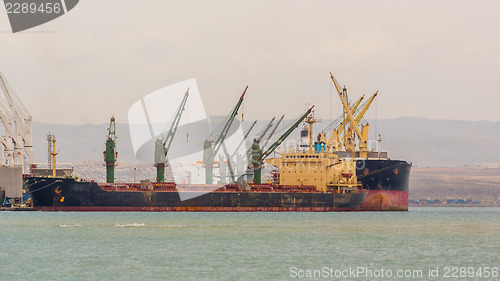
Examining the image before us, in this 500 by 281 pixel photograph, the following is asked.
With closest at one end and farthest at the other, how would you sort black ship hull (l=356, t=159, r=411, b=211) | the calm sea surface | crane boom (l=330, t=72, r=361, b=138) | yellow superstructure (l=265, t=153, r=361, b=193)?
the calm sea surface, yellow superstructure (l=265, t=153, r=361, b=193), black ship hull (l=356, t=159, r=411, b=211), crane boom (l=330, t=72, r=361, b=138)

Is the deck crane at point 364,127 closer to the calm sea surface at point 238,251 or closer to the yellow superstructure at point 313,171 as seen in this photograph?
the yellow superstructure at point 313,171

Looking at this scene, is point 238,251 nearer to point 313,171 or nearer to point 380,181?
point 313,171

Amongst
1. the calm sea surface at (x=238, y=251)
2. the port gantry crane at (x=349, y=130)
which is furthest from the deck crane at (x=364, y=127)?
the calm sea surface at (x=238, y=251)

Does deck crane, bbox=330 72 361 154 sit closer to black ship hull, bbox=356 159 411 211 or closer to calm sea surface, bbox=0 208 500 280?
black ship hull, bbox=356 159 411 211

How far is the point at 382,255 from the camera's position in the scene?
48.6 metres

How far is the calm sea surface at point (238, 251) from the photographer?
40.8m

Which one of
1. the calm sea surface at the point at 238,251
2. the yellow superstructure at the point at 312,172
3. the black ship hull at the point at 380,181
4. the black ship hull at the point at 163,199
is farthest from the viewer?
the black ship hull at the point at 380,181

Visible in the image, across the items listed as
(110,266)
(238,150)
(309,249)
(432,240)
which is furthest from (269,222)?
(238,150)

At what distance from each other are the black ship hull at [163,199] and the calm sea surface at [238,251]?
17.1 metres

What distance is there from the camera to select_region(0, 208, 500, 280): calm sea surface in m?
40.8

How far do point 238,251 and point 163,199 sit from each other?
43730mm

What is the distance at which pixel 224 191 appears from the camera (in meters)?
95.6

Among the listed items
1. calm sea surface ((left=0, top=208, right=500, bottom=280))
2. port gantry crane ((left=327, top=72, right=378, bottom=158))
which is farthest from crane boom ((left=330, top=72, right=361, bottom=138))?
calm sea surface ((left=0, top=208, right=500, bottom=280))

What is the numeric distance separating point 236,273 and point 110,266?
21.7 feet
